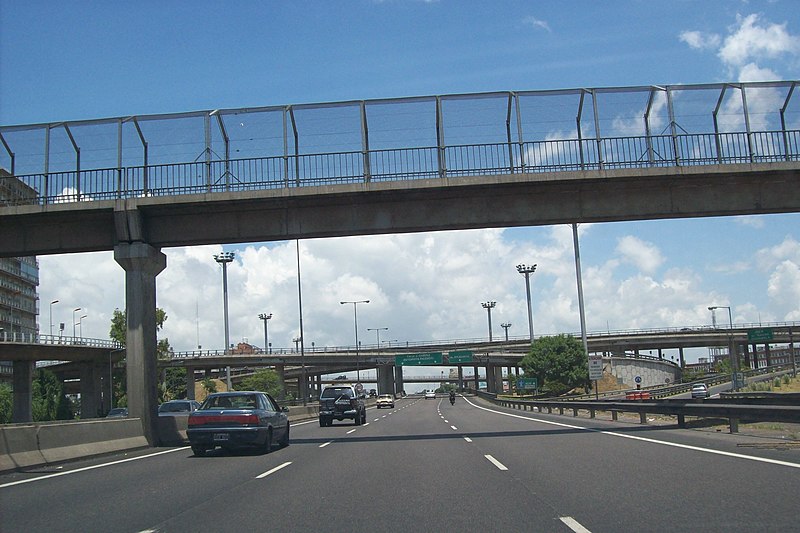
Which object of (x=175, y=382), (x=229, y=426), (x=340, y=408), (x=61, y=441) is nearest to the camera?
(x=61, y=441)

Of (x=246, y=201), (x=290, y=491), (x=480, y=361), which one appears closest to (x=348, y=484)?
(x=290, y=491)

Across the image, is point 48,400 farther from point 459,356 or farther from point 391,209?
point 391,209

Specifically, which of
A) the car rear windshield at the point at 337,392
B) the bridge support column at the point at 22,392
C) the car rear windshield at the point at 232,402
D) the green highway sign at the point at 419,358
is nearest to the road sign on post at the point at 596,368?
the car rear windshield at the point at 337,392

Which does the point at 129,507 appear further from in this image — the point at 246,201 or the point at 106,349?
the point at 106,349

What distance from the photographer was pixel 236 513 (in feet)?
31.2

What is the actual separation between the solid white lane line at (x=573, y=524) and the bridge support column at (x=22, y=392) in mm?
69165

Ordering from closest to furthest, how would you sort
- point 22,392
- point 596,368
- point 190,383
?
point 596,368 < point 22,392 < point 190,383

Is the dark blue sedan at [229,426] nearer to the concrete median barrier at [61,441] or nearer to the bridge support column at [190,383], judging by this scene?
the concrete median barrier at [61,441]

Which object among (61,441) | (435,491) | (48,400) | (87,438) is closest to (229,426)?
(87,438)

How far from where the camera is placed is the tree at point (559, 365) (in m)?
79.2

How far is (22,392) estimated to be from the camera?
2709 inches

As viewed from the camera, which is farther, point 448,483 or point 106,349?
point 106,349

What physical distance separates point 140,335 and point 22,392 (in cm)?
5483

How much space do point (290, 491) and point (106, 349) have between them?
67652mm
